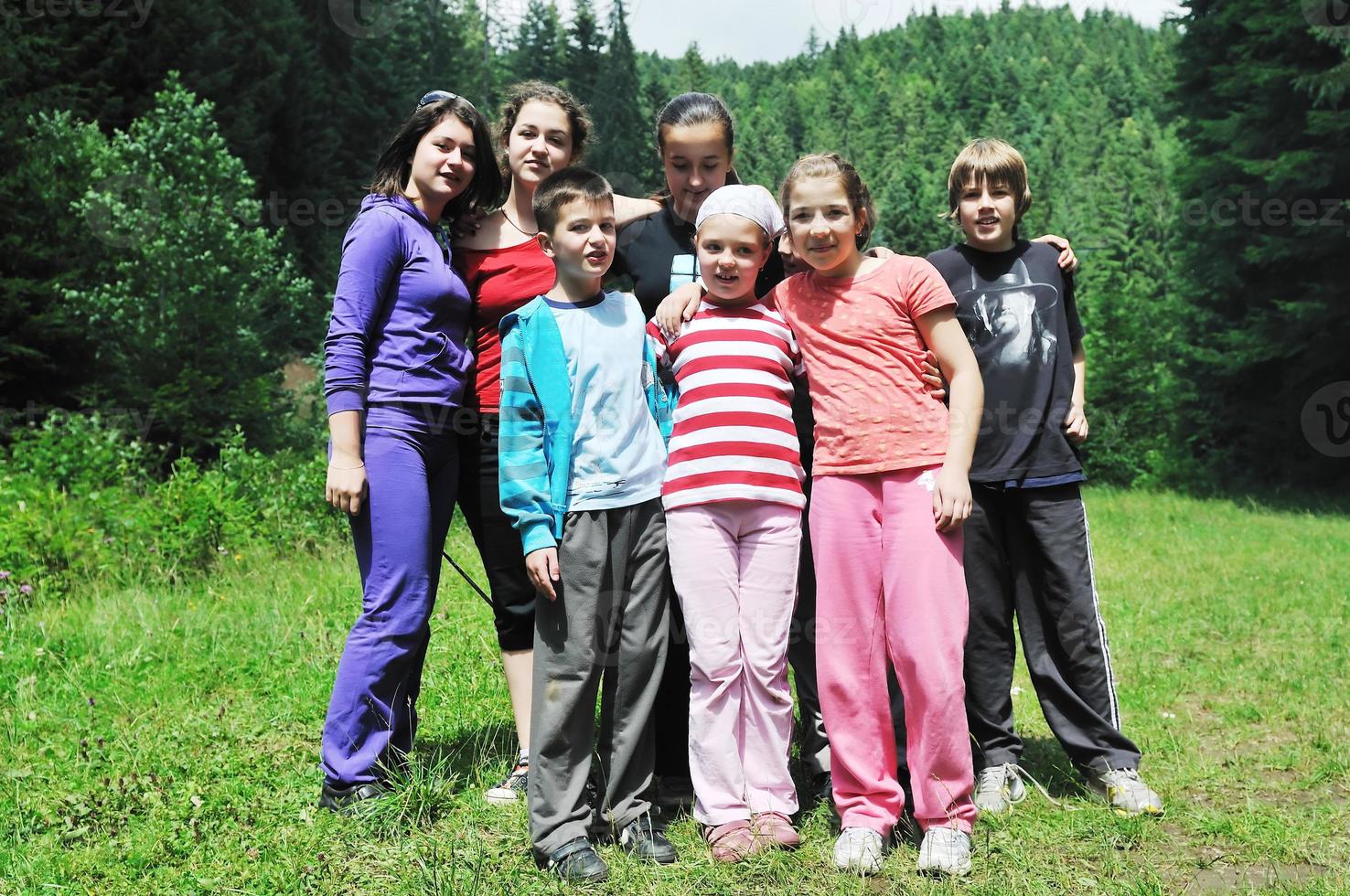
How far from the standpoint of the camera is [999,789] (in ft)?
10.9

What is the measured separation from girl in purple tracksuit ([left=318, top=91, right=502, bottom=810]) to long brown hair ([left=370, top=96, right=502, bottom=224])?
62 mm

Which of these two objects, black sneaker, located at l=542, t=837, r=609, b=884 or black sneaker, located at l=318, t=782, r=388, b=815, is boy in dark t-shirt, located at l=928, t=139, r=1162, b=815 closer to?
black sneaker, located at l=542, t=837, r=609, b=884

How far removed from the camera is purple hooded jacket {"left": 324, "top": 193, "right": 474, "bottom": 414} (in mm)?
3080

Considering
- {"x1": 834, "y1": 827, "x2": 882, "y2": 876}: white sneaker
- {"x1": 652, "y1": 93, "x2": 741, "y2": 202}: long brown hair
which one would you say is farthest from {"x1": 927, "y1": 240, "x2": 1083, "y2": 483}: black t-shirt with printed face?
{"x1": 834, "y1": 827, "x2": 882, "y2": 876}: white sneaker

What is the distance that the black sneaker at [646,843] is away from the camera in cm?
290

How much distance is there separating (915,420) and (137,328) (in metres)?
13.5

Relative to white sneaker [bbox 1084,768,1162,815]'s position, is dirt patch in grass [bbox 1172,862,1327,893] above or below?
below

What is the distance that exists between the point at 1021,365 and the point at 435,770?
2.34 metres

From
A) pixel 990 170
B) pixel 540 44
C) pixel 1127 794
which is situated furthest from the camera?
pixel 540 44

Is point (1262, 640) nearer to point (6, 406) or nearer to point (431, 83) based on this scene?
point (6, 406)

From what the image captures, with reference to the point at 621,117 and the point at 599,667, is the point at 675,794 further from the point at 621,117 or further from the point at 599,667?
the point at 621,117

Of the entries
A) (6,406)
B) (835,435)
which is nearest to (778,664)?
(835,435)

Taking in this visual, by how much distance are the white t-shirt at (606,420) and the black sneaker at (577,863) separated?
0.96m

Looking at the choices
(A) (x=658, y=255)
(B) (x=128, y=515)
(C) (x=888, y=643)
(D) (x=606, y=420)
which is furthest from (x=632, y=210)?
(B) (x=128, y=515)
